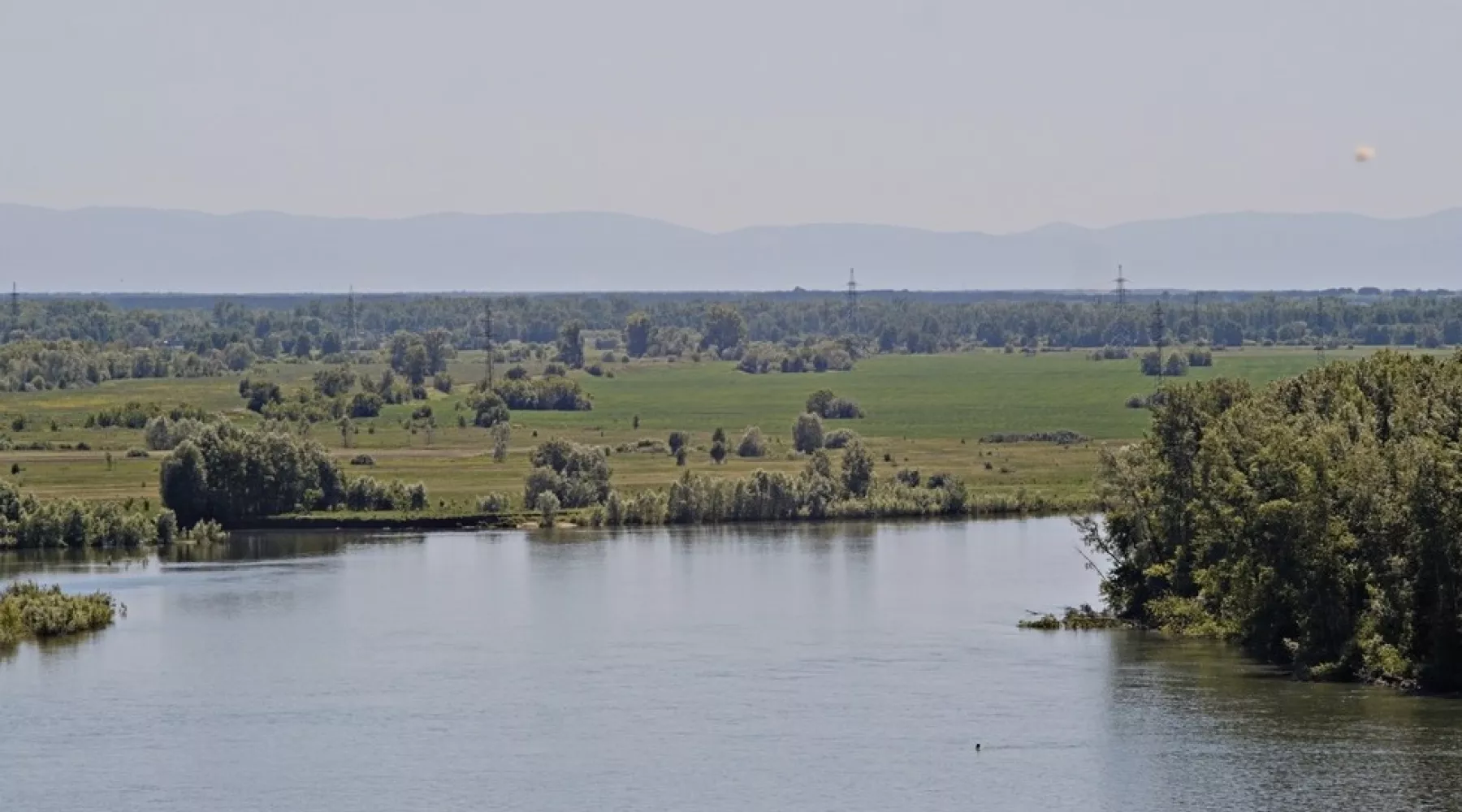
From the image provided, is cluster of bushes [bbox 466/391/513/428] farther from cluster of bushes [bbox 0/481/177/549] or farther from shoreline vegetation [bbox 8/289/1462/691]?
cluster of bushes [bbox 0/481/177/549]

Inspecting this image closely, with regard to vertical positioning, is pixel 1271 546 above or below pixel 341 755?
above

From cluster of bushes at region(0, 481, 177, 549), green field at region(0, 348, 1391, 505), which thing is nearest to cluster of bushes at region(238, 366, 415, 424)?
green field at region(0, 348, 1391, 505)

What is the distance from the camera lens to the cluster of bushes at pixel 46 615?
70.5 m

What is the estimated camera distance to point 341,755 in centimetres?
5272

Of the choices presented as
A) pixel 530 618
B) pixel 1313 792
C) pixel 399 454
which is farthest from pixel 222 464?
pixel 1313 792

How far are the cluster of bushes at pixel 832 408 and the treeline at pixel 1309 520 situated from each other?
3224 inches

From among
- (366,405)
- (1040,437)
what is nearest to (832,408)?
(1040,437)

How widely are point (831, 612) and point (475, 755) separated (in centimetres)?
2214

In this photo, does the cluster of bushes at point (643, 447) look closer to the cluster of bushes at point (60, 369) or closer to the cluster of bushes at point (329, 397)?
the cluster of bushes at point (329, 397)

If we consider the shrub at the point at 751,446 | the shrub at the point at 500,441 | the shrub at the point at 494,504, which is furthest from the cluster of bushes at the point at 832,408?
the shrub at the point at 494,504

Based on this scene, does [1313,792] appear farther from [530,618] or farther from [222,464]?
[222,464]

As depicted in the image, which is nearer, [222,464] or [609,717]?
[609,717]

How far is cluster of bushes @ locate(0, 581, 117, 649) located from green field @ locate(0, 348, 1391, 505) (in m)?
33.3

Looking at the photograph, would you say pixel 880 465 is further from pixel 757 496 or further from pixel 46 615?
pixel 46 615
